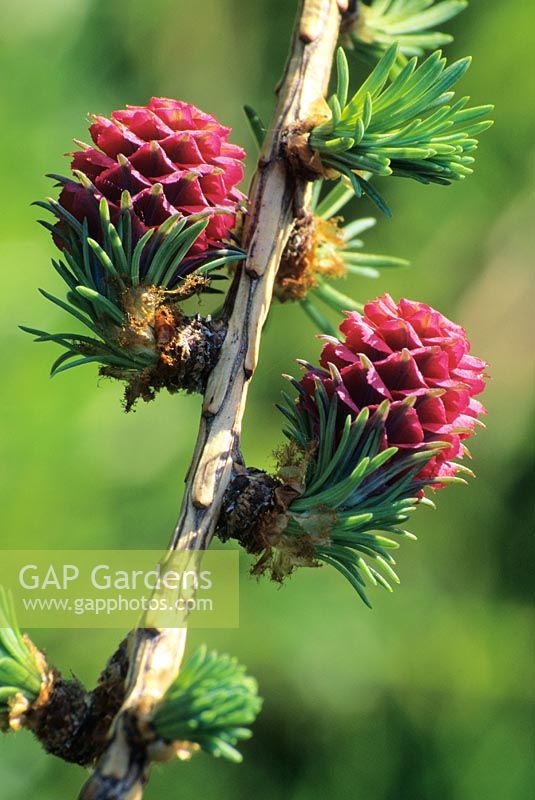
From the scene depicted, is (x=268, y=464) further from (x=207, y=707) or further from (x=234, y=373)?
(x=207, y=707)

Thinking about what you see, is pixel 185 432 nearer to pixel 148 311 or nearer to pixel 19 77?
pixel 19 77

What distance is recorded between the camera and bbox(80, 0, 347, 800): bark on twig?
0.38 meters

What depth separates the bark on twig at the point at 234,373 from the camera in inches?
14.9

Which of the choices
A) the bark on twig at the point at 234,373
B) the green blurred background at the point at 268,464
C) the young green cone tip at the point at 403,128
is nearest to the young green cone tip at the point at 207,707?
the bark on twig at the point at 234,373

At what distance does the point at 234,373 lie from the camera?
19.6 inches

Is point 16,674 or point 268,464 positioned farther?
point 268,464

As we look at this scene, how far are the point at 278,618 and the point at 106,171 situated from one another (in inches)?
34.7

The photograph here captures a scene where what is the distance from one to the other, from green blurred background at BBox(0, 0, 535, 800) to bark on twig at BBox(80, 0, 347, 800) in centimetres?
69

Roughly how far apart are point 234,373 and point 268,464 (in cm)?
75

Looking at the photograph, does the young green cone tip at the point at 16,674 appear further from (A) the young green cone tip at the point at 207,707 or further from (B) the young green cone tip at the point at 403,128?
(B) the young green cone tip at the point at 403,128

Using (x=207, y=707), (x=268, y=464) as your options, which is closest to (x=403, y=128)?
(x=207, y=707)

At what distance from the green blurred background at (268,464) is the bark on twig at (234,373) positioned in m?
0.69

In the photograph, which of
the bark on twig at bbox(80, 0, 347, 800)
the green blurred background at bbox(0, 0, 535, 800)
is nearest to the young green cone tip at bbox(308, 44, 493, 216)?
the bark on twig at bbox(80, 0, 347, 800)

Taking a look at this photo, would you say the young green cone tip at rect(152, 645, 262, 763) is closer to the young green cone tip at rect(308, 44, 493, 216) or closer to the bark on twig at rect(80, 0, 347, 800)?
the bark on twig at rect(80, 0, 347, 800)
